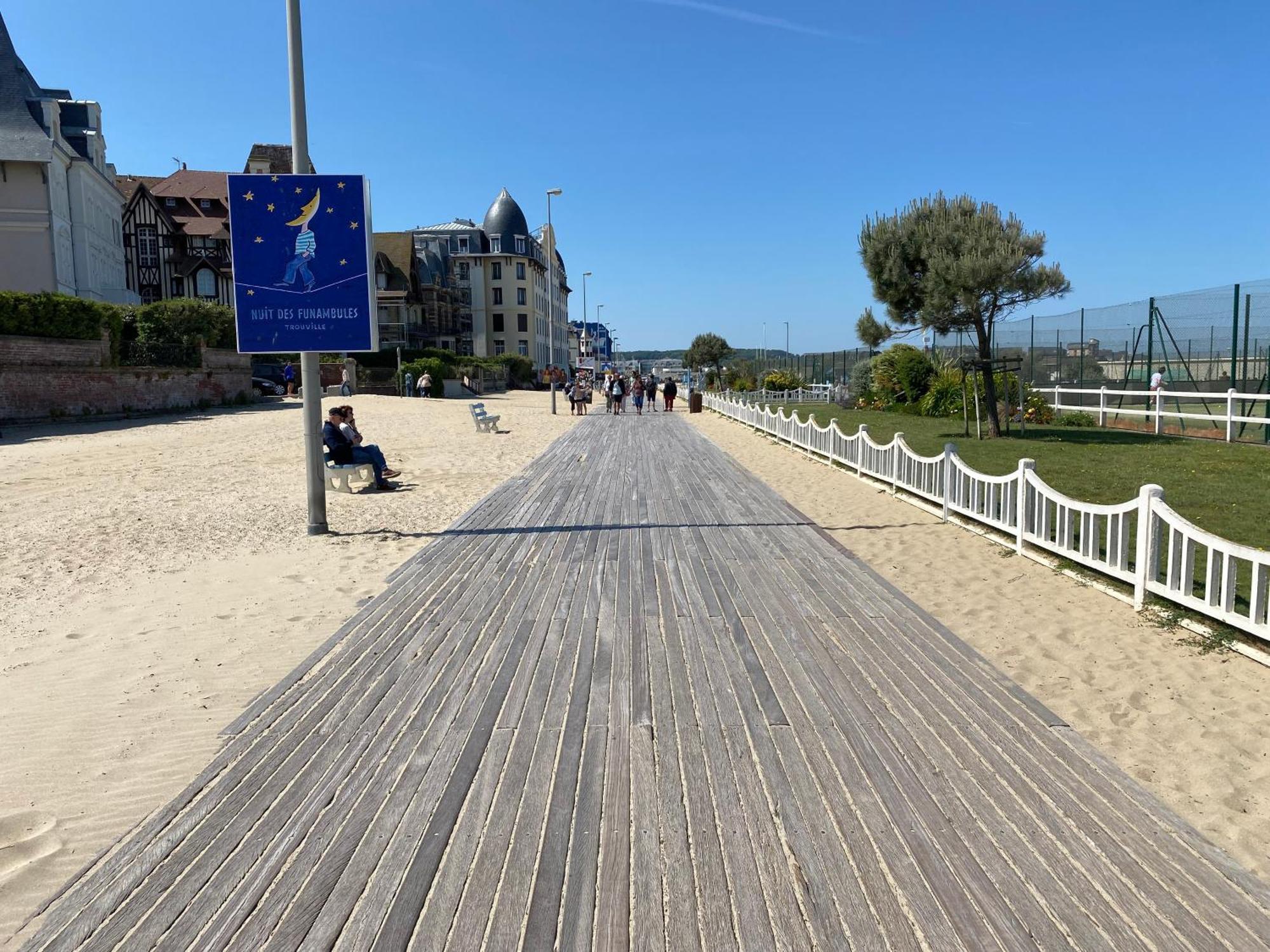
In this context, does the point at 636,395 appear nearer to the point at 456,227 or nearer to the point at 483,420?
the point at 483,420

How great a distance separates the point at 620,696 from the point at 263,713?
6.15ft

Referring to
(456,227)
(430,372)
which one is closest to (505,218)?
(456,227)

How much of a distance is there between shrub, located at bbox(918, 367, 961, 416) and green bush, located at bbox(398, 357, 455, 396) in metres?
26.0

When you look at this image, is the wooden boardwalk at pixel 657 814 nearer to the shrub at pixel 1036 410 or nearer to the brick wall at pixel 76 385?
the brick wall at pixel 76 385

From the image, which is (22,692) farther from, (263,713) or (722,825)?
(722,825)

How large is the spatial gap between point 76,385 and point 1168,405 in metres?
28.2

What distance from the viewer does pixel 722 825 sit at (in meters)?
3.52

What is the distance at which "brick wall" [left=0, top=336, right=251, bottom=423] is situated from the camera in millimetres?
21500

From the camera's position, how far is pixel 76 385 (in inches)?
926

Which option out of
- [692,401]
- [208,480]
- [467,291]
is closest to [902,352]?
[692,401]

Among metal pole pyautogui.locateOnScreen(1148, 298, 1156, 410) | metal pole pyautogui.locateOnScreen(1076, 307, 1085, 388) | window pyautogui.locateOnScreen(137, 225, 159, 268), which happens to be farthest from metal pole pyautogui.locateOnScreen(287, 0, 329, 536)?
window pyautogui.locateOnScreen(137, 225, 159, 268)

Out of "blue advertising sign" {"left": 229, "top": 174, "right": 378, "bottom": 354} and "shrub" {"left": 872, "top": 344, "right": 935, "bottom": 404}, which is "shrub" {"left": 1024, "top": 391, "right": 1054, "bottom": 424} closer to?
"shrub" {"left": 872, "top": 344, "right": 935, "bottom": 404}

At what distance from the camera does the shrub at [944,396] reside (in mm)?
28000

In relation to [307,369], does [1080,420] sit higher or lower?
lower
